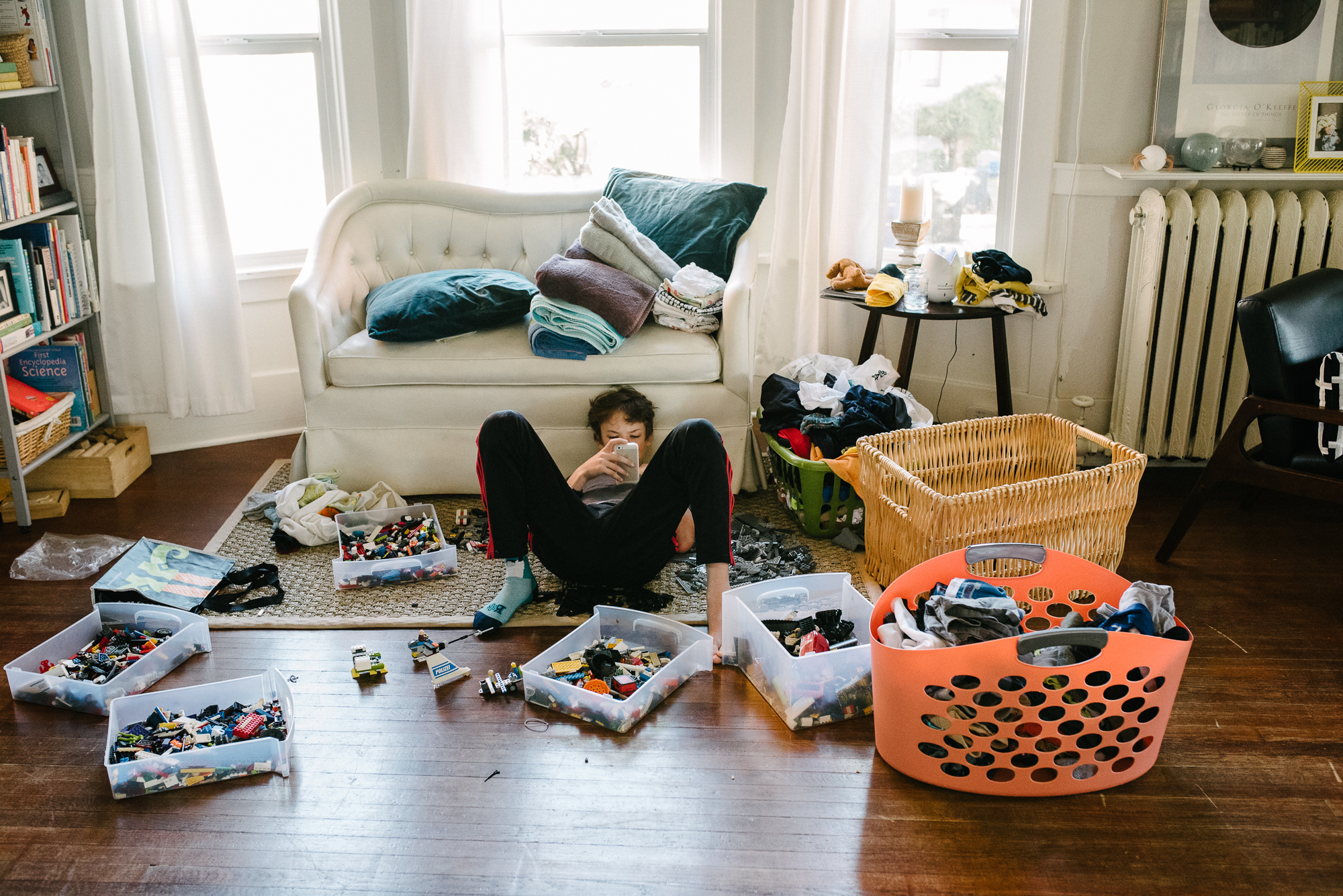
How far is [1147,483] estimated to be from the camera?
329 cm

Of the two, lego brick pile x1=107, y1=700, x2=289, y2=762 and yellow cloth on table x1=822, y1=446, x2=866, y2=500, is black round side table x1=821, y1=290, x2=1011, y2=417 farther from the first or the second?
lego brick pile x1=107, y1=700, x2=289, y2=762

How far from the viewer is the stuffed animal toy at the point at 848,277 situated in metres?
3.29

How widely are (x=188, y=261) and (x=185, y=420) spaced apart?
0.59 metres

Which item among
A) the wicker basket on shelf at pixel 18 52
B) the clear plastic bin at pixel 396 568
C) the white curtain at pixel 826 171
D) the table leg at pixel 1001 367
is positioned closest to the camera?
the clear plastic bin at pixel 396 568

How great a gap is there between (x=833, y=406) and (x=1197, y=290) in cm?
121

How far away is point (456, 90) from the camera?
348 cm

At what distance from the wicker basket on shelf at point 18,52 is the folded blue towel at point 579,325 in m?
1.71

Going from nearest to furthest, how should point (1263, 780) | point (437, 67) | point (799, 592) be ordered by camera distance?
point (1263, 780) < point (799, 592) < point (437, 67)

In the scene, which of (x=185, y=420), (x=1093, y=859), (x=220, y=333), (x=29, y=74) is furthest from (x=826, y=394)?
(x=29, y=74)

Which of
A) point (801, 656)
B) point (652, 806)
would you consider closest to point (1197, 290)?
point (801, 656)

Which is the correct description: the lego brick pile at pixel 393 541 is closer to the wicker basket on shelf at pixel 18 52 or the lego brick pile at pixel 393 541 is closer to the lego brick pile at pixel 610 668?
the lego brick pile at pixel 610 668

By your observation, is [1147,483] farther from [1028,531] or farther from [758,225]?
[758,225]

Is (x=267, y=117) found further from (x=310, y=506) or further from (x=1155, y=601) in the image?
(x=1155, y=601)

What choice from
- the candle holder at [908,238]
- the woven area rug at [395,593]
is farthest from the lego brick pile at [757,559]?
the candle holder at [908,238]
